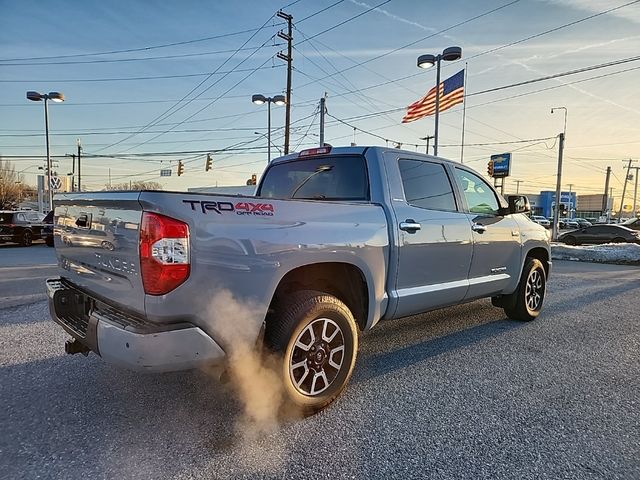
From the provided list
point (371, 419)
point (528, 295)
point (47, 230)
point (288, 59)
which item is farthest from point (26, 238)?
point (371, 419)

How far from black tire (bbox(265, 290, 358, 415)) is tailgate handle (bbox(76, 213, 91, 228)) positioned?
4.45ft

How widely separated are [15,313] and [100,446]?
167 inches

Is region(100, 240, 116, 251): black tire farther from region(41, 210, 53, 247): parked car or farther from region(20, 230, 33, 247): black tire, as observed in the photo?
region(20, 230, 33, 247): black tire

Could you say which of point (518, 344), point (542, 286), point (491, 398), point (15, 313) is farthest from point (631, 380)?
point (15, 313)

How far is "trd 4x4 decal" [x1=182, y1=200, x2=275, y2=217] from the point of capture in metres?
2.37

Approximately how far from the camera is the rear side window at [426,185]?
3.83 metres

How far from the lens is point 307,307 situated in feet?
9.32

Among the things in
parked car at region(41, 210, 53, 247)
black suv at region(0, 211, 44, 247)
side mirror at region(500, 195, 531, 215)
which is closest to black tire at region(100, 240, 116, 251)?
side mirror at region(500, 195, 531, 215)

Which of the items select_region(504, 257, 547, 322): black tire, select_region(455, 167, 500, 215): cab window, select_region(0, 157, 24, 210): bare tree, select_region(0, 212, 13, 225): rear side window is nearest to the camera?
select_region(455, 167, 500, 215): cab window

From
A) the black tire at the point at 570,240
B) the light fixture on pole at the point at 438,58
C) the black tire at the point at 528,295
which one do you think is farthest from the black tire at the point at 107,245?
the black tire at the point at 570,240

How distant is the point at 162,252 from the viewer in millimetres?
2260

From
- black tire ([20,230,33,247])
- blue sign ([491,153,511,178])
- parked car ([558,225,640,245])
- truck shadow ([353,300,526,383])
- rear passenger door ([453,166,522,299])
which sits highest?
blue sign ([491,153,511,178])

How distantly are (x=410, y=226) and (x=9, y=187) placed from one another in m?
76.5

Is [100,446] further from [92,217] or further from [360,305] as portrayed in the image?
[360,305]
